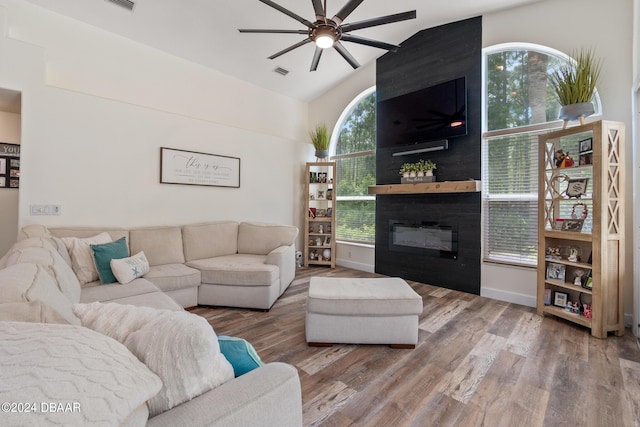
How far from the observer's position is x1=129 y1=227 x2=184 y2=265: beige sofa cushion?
317 cm

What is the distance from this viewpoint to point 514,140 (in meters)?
3.43

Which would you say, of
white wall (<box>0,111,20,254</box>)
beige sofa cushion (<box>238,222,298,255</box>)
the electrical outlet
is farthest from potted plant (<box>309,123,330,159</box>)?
white wall (<box>0,111,20,254</box>)

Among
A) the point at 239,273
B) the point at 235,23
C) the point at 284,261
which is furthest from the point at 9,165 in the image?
the point at 284,261

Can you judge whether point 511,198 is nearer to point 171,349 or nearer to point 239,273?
point 239,273

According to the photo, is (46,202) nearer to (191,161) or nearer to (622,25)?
(191,161)

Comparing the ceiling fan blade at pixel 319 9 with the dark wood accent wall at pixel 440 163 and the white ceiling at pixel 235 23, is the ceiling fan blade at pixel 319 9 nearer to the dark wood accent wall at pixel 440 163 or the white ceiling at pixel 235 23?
→ the white ceiling at pixel 235 23

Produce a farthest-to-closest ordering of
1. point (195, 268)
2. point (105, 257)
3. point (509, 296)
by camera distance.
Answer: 1. point (509, 296)
2. point (195, 268)
3. point (105, 257)

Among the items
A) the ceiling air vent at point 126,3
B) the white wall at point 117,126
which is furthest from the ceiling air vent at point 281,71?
the ceiling air vent at point 126,3

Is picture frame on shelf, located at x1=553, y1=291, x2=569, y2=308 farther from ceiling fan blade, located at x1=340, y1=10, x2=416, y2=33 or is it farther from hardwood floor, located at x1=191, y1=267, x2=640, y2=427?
ceiling fan blade, located at x1=340, y1=10, x2=416, y2=33

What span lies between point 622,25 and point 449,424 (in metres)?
4.02

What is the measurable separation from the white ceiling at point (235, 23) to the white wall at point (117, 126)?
0.21 meters

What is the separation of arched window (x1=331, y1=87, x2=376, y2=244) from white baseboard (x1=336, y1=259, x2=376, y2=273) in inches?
16.5

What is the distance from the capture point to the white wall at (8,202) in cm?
313

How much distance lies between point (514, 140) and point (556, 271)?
5.33 feet
